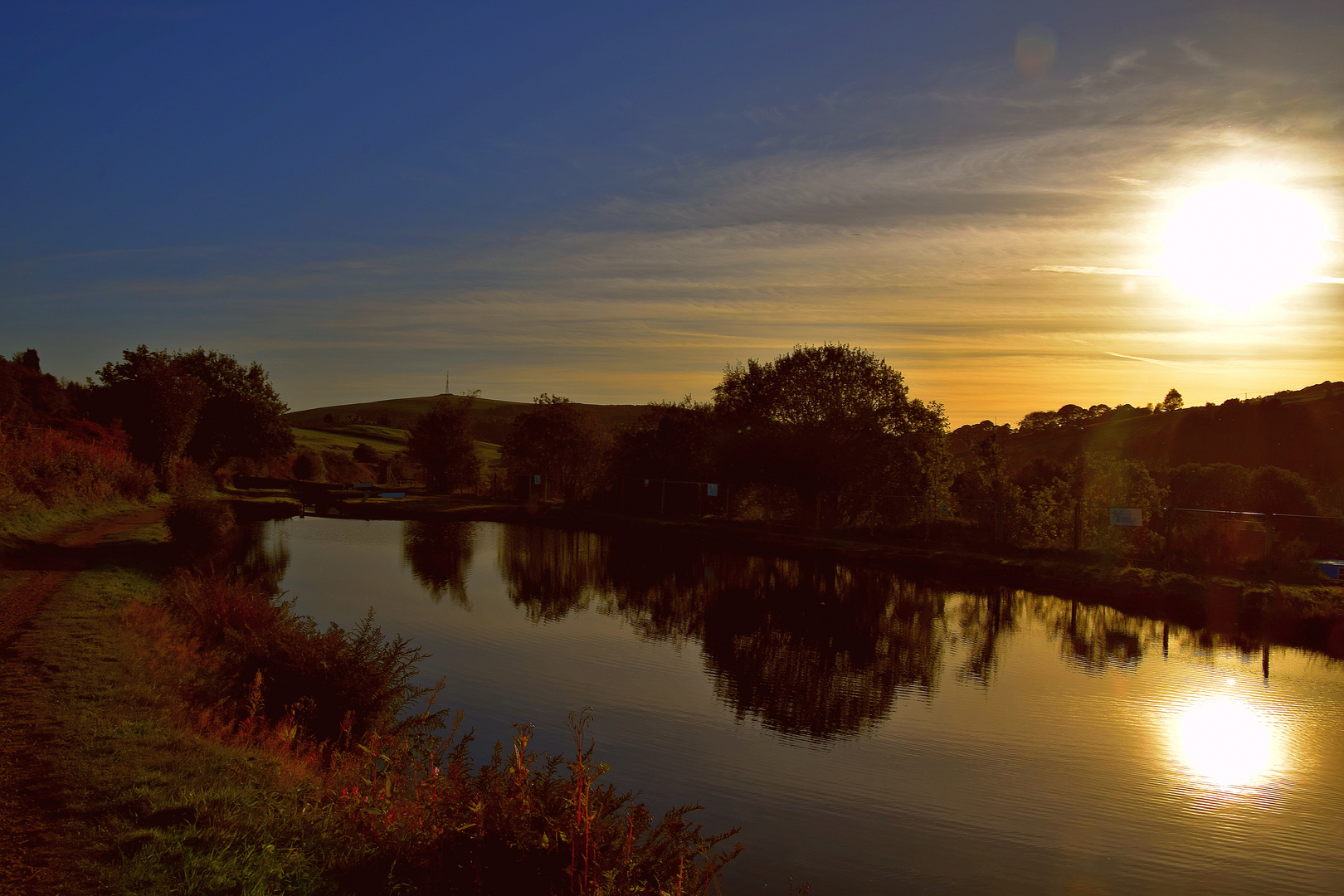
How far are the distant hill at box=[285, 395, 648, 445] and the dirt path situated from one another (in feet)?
315

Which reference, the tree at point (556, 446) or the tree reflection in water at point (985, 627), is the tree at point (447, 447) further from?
the tree reflection in water at point (985, 627)

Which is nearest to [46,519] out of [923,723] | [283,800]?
[283,800]

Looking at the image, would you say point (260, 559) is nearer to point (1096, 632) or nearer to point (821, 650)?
point (821, 650)

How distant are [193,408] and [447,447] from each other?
19.9 meters

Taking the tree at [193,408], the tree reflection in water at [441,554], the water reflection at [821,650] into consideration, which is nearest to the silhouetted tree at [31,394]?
the tree at [193,408]

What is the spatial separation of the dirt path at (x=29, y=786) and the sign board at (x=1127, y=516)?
2222 cm

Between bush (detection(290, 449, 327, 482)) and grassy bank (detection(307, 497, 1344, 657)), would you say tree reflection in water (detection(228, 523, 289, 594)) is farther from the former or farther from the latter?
bush (detection(290, 449, 327, 482))

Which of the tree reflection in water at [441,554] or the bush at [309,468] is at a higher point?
the bush at [309,468]

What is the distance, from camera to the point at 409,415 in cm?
13375

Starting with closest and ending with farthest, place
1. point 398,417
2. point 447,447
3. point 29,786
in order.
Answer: point 29,786 → point 447,447 → point 398,417

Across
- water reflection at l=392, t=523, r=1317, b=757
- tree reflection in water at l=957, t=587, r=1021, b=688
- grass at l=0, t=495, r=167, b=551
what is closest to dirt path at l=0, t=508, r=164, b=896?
grass at l=0, t=495, r=167, b=551

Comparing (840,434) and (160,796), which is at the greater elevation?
(840,434)

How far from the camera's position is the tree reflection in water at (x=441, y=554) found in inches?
888

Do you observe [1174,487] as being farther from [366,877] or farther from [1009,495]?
[366,877]
